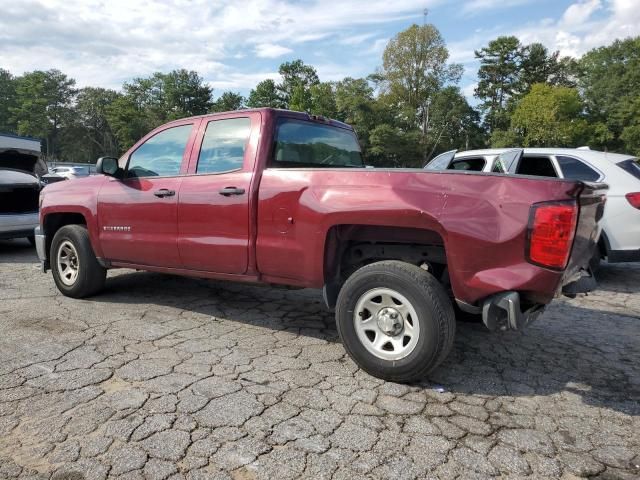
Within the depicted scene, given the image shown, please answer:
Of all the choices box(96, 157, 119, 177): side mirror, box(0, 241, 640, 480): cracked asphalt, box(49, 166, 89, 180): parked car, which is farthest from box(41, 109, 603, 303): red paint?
box(49, 166, 89, 180): parked car

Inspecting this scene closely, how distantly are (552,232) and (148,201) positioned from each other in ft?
11.3

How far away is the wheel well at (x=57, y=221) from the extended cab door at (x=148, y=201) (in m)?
0.76

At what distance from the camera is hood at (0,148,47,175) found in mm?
8609

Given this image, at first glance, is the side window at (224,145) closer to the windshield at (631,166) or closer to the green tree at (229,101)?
the windshield at (631,166)

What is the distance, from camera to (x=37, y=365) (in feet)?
11.1

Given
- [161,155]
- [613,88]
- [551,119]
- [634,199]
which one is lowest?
[634,199]

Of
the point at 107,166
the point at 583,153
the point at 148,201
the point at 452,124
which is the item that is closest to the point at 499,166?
the point at 583,153

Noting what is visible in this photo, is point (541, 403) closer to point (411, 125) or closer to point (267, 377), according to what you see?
point (267, 377)

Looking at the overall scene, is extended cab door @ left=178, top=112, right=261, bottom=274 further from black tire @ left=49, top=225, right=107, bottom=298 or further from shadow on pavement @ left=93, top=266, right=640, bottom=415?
black tire @ left=49, top=225, right=107, bottom=298

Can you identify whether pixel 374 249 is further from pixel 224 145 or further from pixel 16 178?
pixel 16 178

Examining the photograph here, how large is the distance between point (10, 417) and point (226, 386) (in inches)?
47.4

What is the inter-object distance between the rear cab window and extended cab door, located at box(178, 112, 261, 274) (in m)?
0.23

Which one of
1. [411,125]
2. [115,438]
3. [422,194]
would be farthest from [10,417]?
[411,125]

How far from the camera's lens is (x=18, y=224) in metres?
8.14
